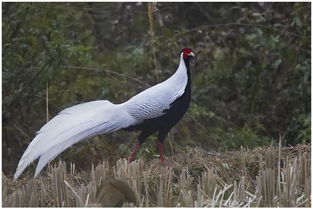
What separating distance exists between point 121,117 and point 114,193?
52.5 inches

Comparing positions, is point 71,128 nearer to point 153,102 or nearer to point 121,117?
point 121,117

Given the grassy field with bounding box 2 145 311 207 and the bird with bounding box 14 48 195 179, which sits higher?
the bird with bounding box 14 48 195 179

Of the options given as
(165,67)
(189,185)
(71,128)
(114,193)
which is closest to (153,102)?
(71,128)

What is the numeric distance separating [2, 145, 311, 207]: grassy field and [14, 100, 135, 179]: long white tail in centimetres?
20

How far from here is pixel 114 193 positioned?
4.49 metres

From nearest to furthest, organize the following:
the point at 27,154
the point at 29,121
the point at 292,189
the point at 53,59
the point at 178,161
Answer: the point at 292,189, the point at 27,154, the point at 178,161, the point at 53,59, the point at 29,121


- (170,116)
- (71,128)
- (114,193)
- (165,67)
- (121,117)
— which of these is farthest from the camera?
(165,67)

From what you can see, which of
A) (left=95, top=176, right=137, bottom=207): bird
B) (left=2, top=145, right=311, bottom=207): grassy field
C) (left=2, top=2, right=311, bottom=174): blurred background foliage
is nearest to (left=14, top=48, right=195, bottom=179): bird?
(left=2, top=145, right=311, bottom=207): grassy field

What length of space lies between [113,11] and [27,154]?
14.2ft

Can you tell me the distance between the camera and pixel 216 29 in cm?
947

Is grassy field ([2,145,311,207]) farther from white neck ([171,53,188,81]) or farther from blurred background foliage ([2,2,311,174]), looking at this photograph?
blurred background foliage ([2,2,311,174])

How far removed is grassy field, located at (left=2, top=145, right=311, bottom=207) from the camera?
14.8 feet

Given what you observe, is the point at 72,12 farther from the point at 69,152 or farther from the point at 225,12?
the point at 225,12

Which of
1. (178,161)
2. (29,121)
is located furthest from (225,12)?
(178,161)
